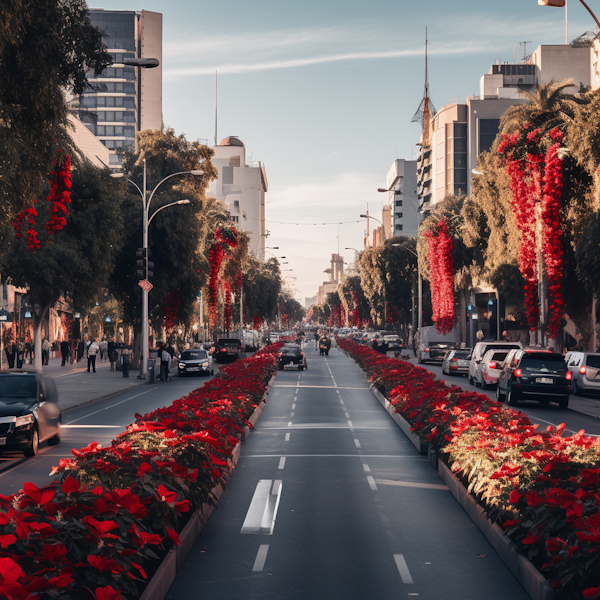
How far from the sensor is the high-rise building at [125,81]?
Answer: 147250 mm

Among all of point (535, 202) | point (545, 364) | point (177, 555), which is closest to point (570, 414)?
point (545, 364)

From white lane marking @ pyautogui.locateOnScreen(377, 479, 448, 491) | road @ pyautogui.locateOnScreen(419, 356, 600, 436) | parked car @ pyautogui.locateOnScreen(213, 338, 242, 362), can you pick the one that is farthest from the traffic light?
white lane marking @ pyautogui.locateOnScreen(377, 479, 448, 491)

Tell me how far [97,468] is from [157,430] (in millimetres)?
3190

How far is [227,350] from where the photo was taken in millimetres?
61438

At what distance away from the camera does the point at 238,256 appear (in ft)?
225

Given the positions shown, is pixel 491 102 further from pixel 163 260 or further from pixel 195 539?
pixel 195 539

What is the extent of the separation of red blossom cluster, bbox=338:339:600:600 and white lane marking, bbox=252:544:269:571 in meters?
2.50

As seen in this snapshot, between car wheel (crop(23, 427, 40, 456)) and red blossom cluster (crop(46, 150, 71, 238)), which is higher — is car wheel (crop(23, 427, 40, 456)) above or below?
below

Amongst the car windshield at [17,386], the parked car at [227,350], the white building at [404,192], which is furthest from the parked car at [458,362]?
the white building at [404,192]

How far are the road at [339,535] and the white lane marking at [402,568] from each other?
14mm

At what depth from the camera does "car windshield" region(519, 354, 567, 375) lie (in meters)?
26.8

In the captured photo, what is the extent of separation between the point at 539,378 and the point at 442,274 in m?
39.0

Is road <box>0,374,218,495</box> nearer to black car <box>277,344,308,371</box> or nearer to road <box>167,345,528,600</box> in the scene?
road <box>167,345,528,600</box>

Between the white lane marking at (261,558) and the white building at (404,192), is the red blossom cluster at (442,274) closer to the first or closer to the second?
A: the white lane marking at (261,558)
